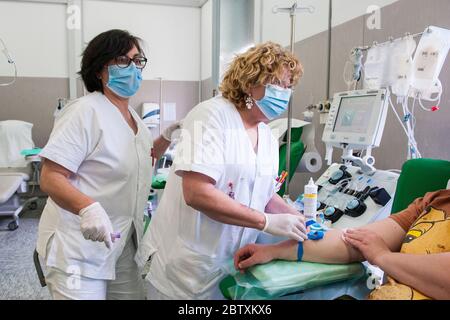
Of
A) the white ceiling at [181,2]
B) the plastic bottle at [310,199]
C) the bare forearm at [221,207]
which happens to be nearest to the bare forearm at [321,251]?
the bare forearm at [221,207]

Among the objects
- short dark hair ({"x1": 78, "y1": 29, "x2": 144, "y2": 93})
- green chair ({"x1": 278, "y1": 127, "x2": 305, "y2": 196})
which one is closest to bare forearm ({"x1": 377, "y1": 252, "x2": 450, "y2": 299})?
short dark hair ({"x1": 78, "y1": 29, "x2": 144, "y2": 93})

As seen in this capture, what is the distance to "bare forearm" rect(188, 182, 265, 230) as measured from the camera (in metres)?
1.07

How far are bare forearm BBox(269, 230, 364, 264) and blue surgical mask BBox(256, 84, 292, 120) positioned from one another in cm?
41

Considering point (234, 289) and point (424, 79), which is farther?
point (424, 79)

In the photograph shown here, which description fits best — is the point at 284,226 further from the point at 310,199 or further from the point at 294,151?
the point at 294,151

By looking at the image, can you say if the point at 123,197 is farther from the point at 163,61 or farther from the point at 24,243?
the point at 163,61

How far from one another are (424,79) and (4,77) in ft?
16.1

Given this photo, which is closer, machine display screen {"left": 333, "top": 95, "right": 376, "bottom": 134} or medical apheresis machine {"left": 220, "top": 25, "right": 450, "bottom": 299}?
medical apheresis machine {"left": 220, "top": 25, "right": 450, "bottom": 299}

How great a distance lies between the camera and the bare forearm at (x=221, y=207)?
3.51ft

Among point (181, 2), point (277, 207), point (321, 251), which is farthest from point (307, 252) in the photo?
point (181, 2)

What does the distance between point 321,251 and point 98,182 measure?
750 millimetres

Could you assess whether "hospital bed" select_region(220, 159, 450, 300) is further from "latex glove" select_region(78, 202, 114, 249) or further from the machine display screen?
the machine display screen
